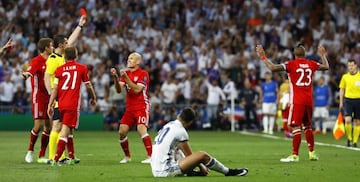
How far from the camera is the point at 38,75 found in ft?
63.5

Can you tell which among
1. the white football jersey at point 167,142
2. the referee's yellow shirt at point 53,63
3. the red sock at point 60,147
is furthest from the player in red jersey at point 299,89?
the white football jersey at point 167,142

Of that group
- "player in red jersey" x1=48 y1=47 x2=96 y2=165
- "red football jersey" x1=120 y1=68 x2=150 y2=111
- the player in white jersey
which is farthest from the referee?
the player in white jersey

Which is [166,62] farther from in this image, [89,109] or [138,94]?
[138,94]

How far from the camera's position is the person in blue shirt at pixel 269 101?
35156 millimetres

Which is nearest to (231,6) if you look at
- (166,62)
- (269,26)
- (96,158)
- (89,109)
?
(269,26)

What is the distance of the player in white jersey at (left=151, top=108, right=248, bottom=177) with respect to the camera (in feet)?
49.5

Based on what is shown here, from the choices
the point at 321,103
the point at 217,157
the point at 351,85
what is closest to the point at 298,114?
the point at 217,157

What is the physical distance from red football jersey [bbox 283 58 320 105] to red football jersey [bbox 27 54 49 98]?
502 cm

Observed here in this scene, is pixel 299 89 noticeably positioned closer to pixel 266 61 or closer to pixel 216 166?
→ pixel 266 61

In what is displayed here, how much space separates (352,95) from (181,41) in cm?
1516

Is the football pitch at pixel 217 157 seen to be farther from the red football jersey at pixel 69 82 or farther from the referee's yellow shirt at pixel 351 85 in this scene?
the referee's yellow shirt at pixel 351 85

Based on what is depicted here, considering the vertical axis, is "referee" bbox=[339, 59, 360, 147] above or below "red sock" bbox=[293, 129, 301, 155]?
above

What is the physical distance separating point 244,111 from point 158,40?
4.69m

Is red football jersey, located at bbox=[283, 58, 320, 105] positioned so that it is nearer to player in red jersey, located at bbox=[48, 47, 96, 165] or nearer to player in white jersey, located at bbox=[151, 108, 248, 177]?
player in red jersey, located at bbox=[48, 47, 96, 165]
